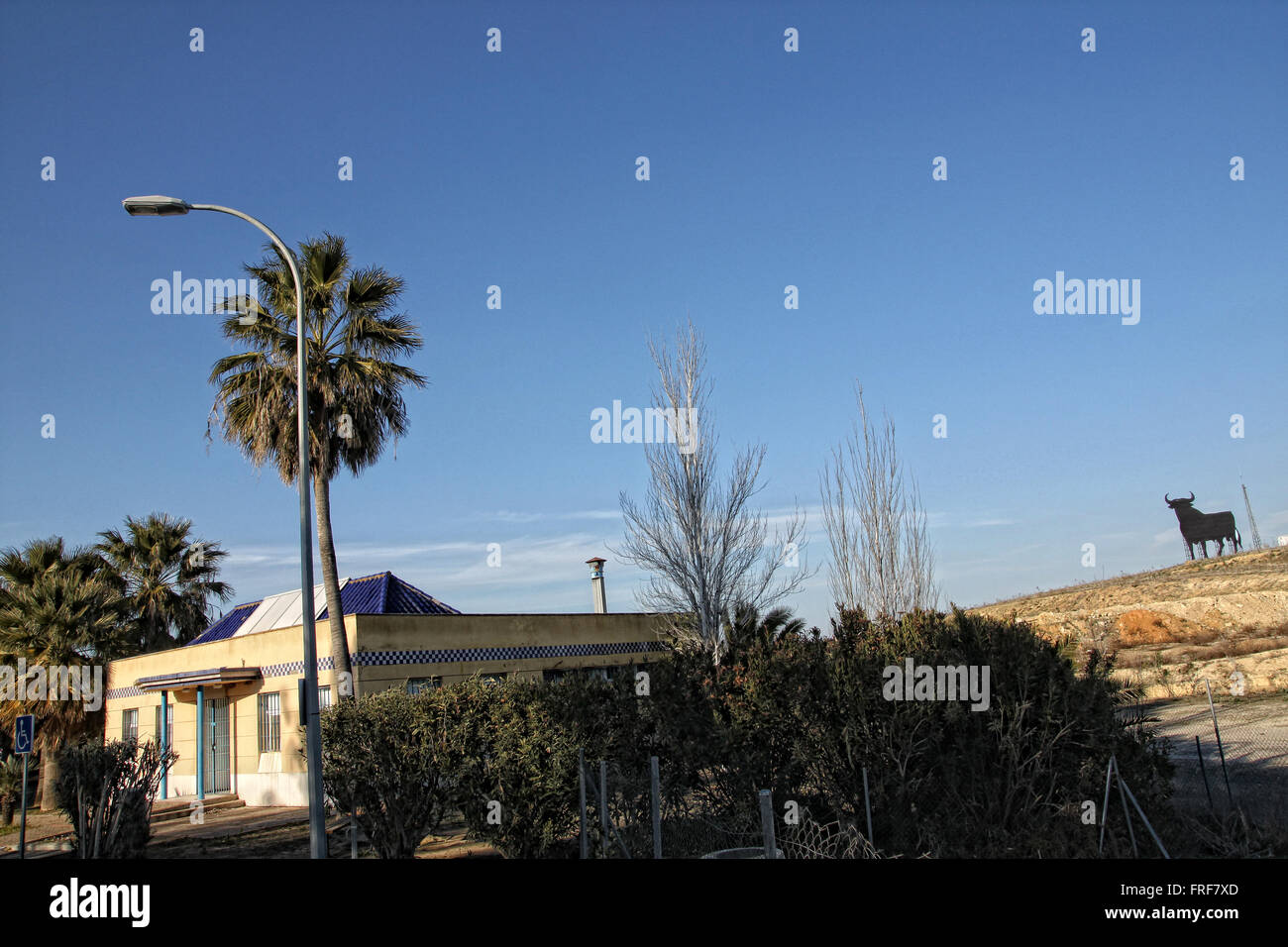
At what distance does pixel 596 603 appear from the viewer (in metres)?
31.3

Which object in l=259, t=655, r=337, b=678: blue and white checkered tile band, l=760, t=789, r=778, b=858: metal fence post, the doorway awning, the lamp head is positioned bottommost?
l=760, t=789, r=778, b=858: metal fence post

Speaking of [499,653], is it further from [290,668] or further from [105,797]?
[105,797]

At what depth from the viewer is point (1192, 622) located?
38.7 m

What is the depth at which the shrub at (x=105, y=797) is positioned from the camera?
1425cm

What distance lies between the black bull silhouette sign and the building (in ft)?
125

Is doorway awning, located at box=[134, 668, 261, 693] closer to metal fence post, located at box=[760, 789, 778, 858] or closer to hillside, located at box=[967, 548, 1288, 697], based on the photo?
metal fence post, located at box=[760, 789, 778, 858]

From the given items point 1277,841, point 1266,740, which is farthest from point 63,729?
point 1266,740

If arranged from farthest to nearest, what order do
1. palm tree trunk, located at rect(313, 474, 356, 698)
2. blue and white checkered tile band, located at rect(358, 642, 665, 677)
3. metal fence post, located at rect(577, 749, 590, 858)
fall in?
blue and white checkered tile band, located at rect(358, 642, 665, 677)
palm tree trunk, located at rect(313, 474, 356, 698)
metal fence post, located at rect(577, 749, 590, 858)

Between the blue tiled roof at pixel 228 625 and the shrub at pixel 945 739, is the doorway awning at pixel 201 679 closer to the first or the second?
the blue tiled roof at pixel 228 625

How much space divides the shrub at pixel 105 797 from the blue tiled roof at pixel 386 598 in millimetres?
11090

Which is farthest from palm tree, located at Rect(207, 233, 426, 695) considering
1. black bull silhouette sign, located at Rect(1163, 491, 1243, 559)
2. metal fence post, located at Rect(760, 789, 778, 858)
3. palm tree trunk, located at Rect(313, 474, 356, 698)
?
black bull silhouette sign, located at Rect(1163, 491, 1243, 559)

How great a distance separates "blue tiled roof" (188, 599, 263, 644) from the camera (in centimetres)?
3192

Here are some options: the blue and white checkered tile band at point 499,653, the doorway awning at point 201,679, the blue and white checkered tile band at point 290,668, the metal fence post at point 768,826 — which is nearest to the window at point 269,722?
the blue and white checkered tile band at point 290,668
